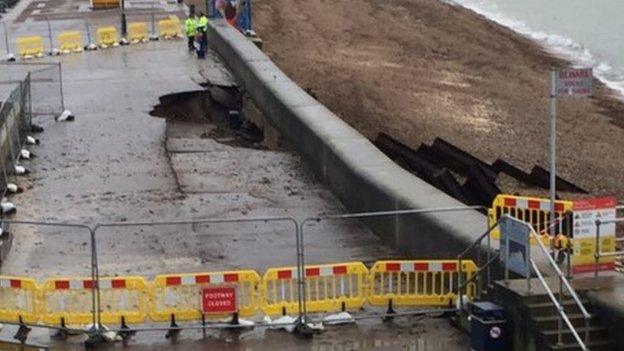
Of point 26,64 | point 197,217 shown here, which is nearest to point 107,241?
point 197,217

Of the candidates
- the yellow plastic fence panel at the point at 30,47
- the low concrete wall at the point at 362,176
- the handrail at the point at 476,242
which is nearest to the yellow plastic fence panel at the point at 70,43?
the yellow plastic fence panel at the point at 30,47

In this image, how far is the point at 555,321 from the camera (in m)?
11.9

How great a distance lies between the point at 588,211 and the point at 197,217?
26.3 feet

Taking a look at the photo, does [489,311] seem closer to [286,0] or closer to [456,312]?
[456,312]

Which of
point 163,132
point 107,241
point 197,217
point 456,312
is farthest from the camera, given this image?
point 163,132

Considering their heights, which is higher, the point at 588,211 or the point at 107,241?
the point at 588,211

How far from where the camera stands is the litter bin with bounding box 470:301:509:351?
484 inches

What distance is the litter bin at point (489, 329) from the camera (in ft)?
40.3

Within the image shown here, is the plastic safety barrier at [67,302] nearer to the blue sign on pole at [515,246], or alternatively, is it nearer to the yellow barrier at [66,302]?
the yellow barrier at [66,302]

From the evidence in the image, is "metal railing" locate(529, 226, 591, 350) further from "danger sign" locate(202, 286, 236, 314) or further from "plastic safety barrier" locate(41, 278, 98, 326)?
"plastic safety barrier" locate(41, 278, 98, 326)

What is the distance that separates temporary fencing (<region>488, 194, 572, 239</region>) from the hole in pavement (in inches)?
456

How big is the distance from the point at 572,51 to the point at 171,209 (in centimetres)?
5120

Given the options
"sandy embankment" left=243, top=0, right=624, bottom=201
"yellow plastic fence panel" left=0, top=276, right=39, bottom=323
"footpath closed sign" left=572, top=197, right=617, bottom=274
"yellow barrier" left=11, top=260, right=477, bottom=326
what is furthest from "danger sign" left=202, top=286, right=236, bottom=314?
"sandy embankment" left=243, top=0, right=624, bottom=201

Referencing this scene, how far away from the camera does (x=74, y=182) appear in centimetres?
2166
